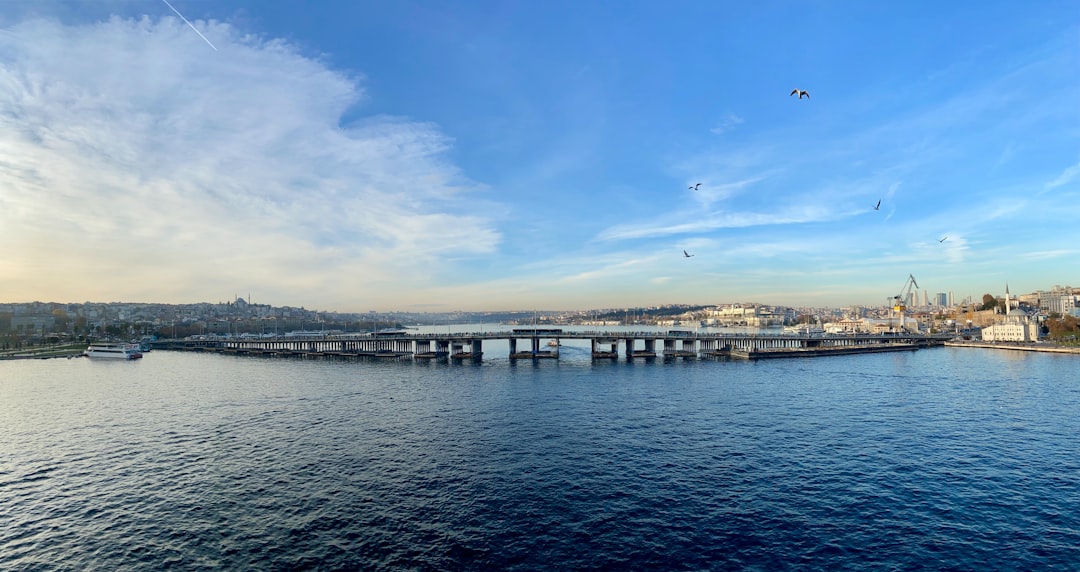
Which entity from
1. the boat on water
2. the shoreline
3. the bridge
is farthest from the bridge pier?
the boat on water

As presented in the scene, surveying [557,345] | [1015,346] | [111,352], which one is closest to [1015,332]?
[1015,346]

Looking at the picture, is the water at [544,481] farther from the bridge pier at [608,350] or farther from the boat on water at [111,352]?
the boat on water at [111,352]

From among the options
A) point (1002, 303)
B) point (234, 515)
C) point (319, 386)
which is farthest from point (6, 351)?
point (1002, 303)

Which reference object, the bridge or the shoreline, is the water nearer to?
the bridge

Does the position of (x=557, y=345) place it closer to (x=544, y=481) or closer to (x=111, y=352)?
(x=544, y=481)

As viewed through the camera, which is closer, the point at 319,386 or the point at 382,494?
the point at 382,494

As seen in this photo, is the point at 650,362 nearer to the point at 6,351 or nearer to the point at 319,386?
the point at 319,386

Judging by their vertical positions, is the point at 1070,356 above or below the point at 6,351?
below
